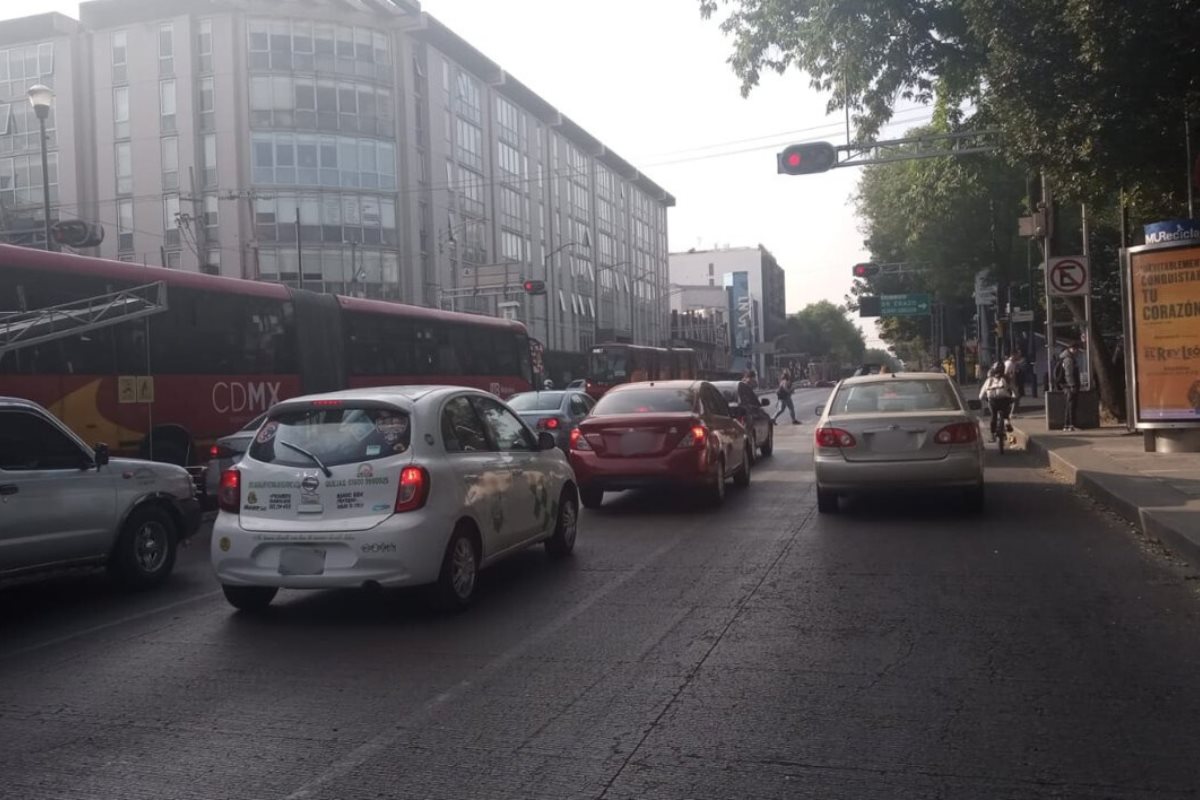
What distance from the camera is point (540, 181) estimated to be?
219 feet

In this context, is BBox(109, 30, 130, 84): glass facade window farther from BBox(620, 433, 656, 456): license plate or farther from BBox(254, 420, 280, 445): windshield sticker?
BBox(254, 420, 280, 445): windshield sticker

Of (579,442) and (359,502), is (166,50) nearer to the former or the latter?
(579,442)

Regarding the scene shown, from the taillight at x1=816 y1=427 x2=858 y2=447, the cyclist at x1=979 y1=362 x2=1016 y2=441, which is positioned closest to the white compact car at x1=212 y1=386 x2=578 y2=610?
the taillight at x1=816 y1=427 x2=858 y2=447

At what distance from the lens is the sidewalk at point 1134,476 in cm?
935

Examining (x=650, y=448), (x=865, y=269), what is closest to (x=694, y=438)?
(x=650, y=448)

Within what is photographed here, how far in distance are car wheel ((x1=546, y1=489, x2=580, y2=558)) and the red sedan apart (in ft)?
8.24

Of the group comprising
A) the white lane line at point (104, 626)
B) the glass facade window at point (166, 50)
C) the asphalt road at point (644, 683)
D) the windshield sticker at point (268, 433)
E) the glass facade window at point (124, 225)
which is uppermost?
the glass facade window at point (166, 50)

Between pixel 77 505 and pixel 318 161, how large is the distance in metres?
42.1

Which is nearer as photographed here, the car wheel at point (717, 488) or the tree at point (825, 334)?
the car wheel at point (717, 488)

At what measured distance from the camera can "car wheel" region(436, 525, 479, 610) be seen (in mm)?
7250

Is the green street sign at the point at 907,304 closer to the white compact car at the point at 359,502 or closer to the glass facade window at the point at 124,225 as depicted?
the glass facade window at the point at 124,225

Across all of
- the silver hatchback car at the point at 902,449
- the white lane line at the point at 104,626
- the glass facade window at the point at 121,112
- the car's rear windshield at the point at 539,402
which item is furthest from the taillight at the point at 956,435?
the glass facade window at the point at 121,112

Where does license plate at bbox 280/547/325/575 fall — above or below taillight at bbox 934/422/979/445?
below

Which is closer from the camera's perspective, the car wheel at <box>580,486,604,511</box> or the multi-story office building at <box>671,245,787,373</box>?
the car wheel at <box>580,486,604,511</box>
